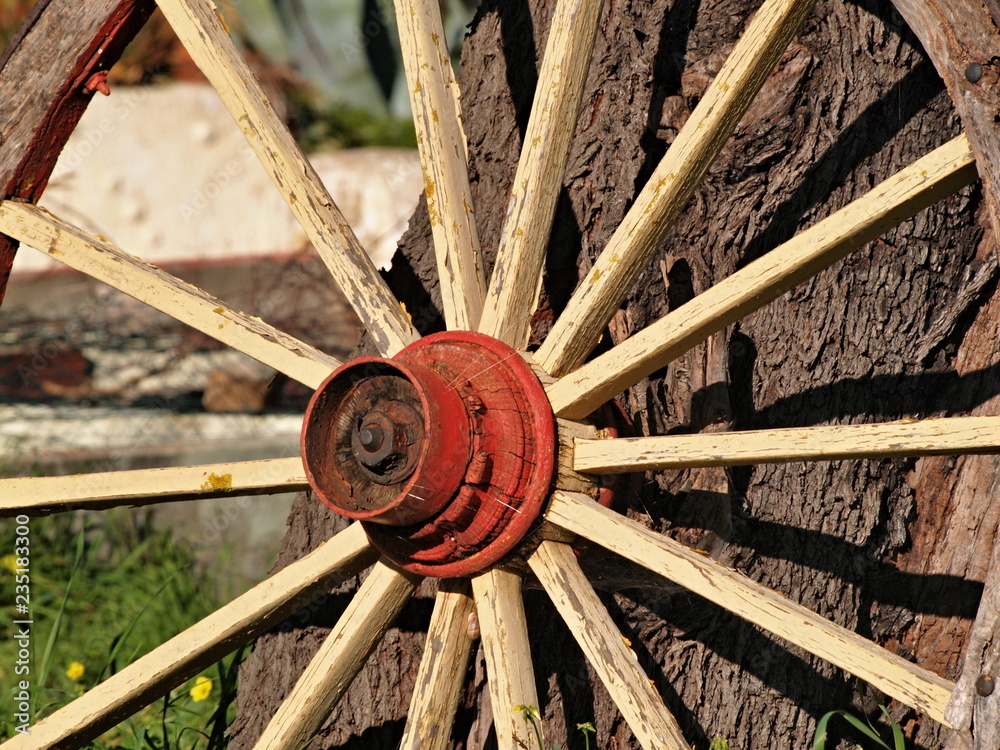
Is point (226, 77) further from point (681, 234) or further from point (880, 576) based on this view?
point (880, 576)

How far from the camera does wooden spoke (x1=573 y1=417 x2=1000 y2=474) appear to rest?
3.67 ft

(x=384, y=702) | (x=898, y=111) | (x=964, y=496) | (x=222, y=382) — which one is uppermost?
(x=222, y=382)

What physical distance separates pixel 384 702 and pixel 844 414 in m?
1.05

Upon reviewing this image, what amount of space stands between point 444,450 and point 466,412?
0.07 metres

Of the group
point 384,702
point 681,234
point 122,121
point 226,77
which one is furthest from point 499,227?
point 122,121

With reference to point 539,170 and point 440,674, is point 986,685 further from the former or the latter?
point 539,170

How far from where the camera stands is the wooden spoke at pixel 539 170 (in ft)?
4.77

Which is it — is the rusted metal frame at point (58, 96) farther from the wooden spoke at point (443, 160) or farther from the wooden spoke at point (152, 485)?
the wooden spoke at point (443, 160)

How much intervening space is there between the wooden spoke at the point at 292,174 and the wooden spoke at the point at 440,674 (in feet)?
1.34

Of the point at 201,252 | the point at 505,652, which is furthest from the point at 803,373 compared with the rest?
the point at 201,252

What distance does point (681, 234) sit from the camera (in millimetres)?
1720

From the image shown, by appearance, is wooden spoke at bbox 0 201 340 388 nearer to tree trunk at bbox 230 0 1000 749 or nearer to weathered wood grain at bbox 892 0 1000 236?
tree trunk at bbox 230 0 1000 749

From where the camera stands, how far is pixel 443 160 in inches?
61.0

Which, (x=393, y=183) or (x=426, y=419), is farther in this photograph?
(x=393, y=183)
